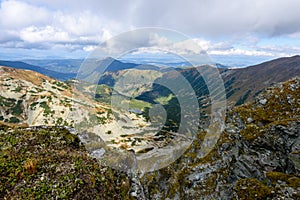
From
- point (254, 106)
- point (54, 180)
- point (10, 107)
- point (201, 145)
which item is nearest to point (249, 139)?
point (254, 106)

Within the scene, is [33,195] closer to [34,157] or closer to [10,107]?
[34,157]

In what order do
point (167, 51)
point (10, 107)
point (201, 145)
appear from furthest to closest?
point (10, 107) < point (167, 51) < point (201, 145)

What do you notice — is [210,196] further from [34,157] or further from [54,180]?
[34,157]

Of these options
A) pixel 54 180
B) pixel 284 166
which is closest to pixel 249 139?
pixel 284 166

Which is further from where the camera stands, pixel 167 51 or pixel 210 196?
pixel 167 51

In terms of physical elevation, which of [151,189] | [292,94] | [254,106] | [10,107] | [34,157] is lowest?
[10,107]

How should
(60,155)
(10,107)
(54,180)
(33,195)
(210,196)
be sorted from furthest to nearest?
1. (10,107)
2. (210,196)
3. (60,155)
4. (54,180)
5. (33,195)

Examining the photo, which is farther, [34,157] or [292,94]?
[292,94]

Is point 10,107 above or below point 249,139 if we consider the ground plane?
below

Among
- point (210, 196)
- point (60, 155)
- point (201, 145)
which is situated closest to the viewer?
point (60, 155)
